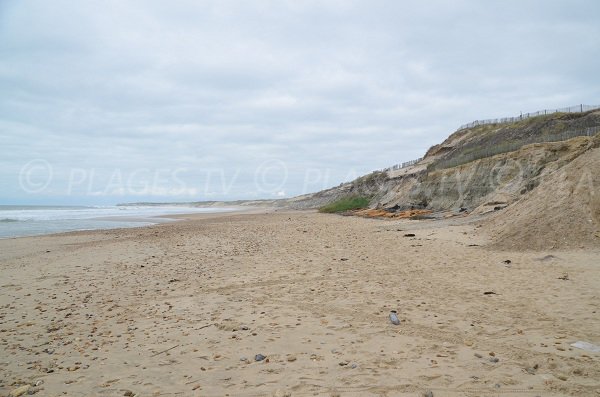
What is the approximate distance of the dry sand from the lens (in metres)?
3.83

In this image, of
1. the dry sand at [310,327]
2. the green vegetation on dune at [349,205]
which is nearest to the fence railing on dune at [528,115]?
the green vegetation on dune at [349,205]

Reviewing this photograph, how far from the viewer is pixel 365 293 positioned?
7.07m

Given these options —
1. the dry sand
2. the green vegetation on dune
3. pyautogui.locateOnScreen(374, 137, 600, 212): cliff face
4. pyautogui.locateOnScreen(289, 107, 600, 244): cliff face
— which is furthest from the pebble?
the green vegetation on dune

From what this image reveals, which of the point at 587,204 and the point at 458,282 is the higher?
the point at 587,204

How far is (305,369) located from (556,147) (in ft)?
75.6

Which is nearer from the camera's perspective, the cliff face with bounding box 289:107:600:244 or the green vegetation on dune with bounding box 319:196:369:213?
the cliff face with bounding box 289:107:600:244

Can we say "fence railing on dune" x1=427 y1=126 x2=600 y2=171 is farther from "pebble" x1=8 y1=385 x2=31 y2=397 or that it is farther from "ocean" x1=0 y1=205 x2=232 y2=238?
"pebble" x1=8 y1=385 x2=31 y2=397

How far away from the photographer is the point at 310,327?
5.38 meters

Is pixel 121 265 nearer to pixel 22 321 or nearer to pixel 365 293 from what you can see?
pixel 22 321

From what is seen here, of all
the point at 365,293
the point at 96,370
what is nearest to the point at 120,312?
the point at 96,370

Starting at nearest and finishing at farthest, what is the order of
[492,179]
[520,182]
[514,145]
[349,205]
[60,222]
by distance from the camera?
[520,182] → [492,179] → [514,145] → [60,222] → [349,205]

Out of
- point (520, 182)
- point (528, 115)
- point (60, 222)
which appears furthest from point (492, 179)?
point (60, 222)

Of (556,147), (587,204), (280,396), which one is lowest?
(280,396)

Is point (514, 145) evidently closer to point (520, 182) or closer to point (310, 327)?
point (520, 182)
